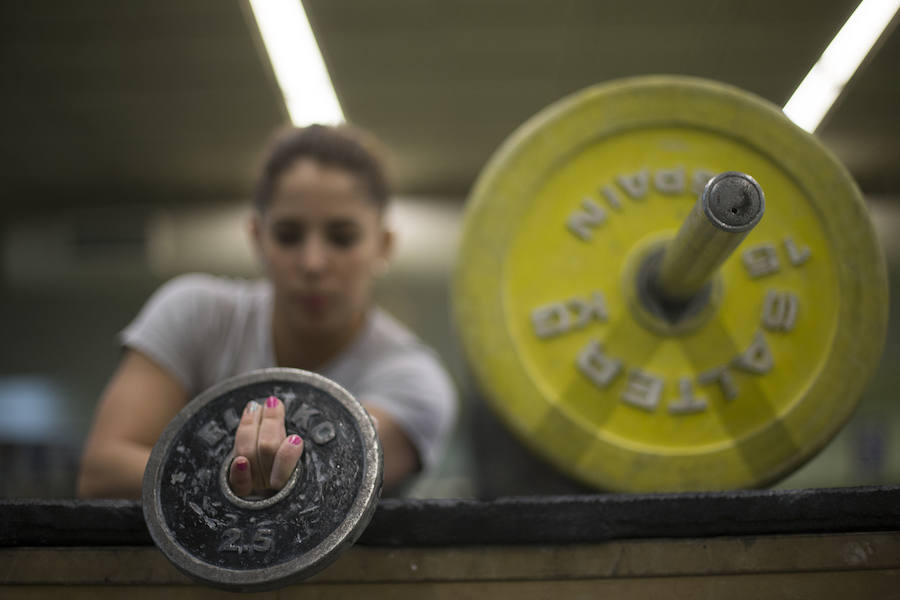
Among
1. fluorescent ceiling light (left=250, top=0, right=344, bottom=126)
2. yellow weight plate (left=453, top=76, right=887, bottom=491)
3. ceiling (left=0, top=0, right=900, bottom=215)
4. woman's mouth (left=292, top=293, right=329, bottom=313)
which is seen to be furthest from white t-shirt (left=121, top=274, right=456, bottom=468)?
fluorescent ceiling light (left=250, top=0, right=344, bottom=126)

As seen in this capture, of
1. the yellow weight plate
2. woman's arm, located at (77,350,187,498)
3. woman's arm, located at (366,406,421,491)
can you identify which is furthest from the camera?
woman's arm, located at (366,406,421,491)

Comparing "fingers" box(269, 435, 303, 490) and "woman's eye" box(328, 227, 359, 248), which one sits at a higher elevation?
"woman's eye" box(328, 227, 359, 248)

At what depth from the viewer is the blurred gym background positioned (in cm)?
122

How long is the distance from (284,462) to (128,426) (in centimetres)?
47

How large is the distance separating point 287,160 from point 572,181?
0.46 meters

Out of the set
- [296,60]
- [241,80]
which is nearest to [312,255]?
[296,60]

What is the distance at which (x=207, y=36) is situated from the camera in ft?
10.2

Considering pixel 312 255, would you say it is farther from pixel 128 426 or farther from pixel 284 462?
pixel 284 462

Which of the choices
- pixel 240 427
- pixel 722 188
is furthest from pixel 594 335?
pixel 240 427

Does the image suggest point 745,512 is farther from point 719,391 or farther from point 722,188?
point 722,188

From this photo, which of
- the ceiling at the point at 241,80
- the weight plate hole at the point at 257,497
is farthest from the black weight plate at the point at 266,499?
the ceiling at the point at 241,80

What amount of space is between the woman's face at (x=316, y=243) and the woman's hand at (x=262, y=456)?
43cm

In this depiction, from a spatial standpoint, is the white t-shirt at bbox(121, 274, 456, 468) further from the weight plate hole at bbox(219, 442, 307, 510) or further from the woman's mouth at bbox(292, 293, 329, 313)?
the weight plate hole at bbox(219, 442, 307, 510)

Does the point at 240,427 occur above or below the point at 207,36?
below
